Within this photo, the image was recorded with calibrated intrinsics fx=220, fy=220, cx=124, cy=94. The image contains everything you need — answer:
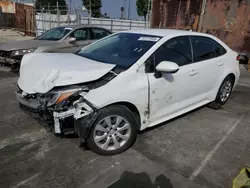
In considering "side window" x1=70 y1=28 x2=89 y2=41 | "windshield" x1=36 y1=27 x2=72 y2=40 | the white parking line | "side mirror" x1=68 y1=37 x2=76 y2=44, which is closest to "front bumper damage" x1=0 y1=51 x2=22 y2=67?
"windshield" x1=36 y1=27 x2=72 y2=40

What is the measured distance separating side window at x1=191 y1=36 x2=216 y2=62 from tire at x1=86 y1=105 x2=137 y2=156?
5.54 feet

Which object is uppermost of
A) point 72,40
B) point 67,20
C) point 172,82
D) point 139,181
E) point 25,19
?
point 25,19

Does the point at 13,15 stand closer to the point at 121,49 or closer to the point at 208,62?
Result: the point at 121,49

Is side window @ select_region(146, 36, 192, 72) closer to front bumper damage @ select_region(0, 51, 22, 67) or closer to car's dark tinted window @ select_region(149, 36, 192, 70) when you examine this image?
car's dark tinted window @ select_region(149, 36, 192, 70)

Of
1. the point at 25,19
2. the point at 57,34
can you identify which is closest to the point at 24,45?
the point at 57,34

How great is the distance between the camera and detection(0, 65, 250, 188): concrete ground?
2.49 meters

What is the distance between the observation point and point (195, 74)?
3660 millimetres

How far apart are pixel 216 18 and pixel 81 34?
615 cm

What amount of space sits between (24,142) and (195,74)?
2.85 metres

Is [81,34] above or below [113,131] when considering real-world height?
above

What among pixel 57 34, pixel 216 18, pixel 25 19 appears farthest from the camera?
pixel 25 19

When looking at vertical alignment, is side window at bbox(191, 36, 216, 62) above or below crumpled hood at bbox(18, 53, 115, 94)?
above

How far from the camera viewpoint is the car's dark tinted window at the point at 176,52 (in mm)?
3201

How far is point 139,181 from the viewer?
8.19ft
